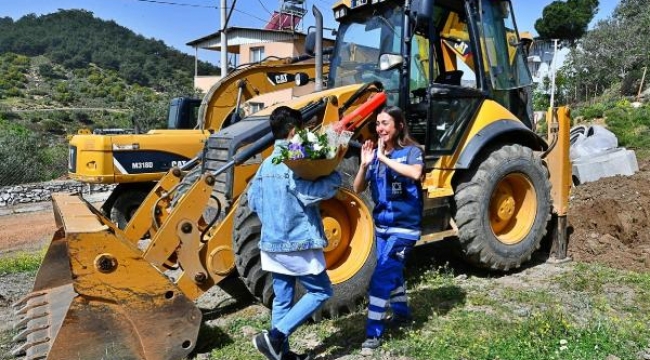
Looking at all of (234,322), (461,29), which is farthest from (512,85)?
(234,322)

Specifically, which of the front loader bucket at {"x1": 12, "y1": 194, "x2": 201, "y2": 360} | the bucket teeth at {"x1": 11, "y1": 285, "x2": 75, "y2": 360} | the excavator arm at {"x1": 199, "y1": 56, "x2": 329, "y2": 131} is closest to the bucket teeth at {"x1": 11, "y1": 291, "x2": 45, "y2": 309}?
the bucket teeth at {"x1": 11, "y1": 285, "x2": 75, "y2": 360}

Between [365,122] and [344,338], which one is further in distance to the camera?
[365,122]

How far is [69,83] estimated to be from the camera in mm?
55125

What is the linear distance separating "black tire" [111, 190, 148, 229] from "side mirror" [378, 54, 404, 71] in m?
5.46

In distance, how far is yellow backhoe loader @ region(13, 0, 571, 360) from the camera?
3.83m

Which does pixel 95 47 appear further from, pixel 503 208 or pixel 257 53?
pixel 503 208

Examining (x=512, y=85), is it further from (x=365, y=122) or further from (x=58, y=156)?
(x=58, y=156)

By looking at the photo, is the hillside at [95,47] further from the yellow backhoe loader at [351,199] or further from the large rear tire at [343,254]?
the large rear tire at [343,254]

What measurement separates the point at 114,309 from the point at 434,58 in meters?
3.76

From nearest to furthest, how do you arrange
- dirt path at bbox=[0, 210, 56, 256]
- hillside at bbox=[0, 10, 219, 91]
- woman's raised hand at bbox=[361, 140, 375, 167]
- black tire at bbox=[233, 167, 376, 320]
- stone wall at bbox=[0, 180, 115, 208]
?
woman's raised hand at bbox=[361, 140, 375, 167]
black tire at bbox=[233, 167, 376, 320]
dirt path at bbox=[0, 210, 56, 256]
stone wall at bbox=[0, 180, 115, 208]
hillside at bbox=[0, 10, 219, 91]

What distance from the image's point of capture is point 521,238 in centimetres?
602

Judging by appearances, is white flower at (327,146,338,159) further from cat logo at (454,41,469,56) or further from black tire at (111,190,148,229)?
black tire at (111,190,148,229)

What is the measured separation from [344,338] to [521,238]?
2625mm

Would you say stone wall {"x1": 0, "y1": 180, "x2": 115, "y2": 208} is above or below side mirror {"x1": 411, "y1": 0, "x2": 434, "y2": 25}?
below
